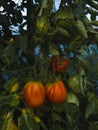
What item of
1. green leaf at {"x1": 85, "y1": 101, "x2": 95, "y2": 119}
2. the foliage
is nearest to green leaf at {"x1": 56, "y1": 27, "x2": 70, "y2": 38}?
the foliage

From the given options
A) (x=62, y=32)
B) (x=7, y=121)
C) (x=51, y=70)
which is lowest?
(x=7, y=121)

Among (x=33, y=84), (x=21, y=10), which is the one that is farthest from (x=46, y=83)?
(x=21, y=10)

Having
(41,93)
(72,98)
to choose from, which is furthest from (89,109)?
(41,93)

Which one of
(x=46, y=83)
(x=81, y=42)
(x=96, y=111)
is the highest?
(x=81, y=42)

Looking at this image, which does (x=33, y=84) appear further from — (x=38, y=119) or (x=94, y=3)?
(x=94, y=3)

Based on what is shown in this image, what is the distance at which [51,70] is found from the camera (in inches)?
46.5

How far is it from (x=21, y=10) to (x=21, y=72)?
0.52 metres

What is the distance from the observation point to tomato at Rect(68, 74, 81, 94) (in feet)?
3.75

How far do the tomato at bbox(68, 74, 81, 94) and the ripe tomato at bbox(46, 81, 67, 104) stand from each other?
35mm

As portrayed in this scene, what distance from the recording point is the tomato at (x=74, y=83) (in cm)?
114

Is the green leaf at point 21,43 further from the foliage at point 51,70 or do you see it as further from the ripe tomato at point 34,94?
the ripe tomato at point 34,94

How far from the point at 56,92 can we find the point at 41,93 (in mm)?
40

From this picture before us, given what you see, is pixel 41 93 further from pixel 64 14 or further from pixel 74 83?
pixel 64 14

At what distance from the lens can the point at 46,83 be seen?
1155mm
